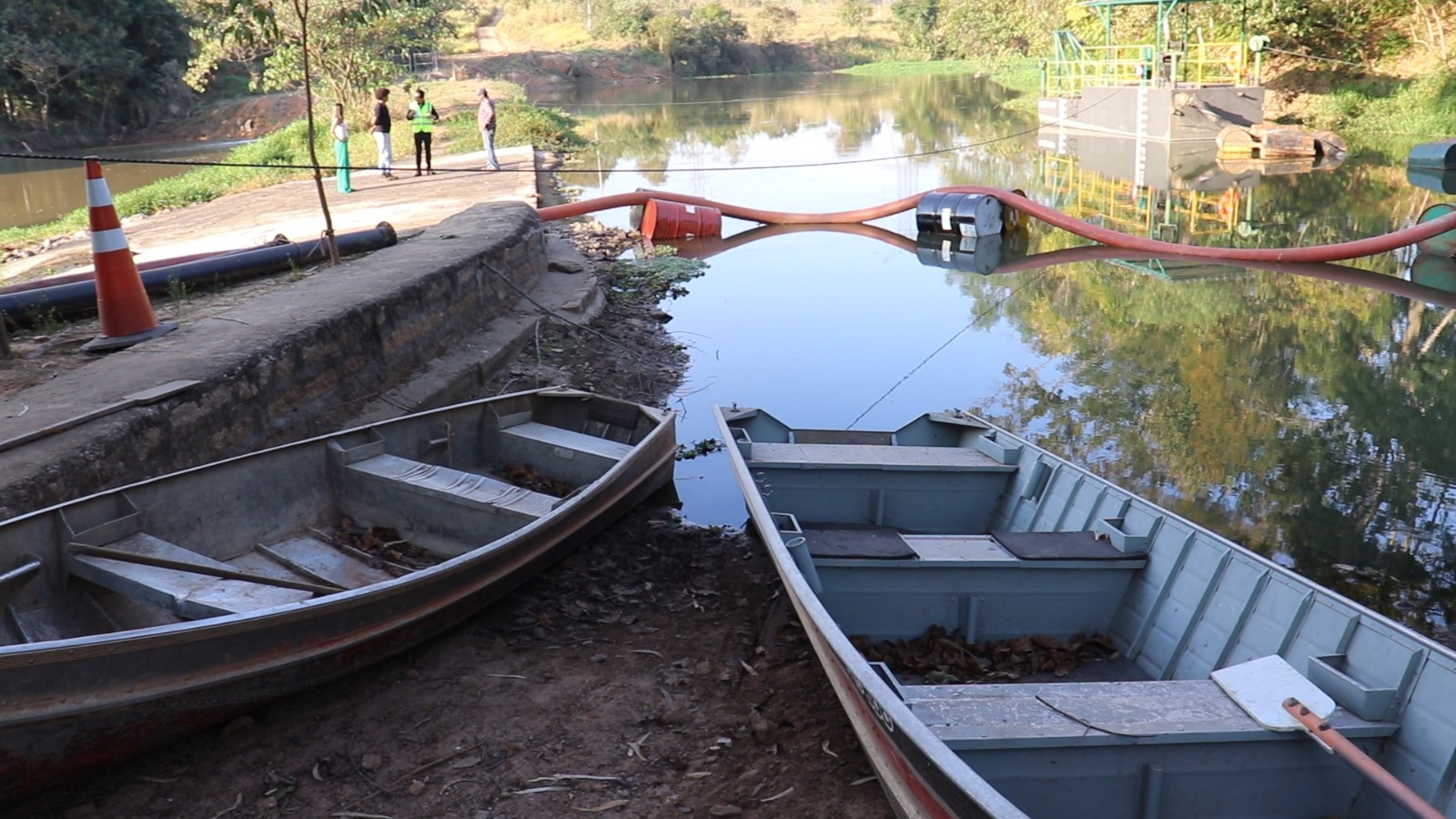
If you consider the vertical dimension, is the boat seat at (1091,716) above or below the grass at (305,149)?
below

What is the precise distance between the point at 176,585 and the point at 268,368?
2546mm

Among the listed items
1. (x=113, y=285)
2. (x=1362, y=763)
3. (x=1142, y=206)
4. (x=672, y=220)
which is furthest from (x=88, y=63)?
(x=1362, y=763)

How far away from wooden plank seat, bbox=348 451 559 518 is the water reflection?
1532 cm

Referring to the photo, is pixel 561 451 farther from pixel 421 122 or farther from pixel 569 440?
pixel 421 122

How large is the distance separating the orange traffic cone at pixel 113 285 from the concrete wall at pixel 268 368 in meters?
0.29

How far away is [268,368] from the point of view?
21.7ft

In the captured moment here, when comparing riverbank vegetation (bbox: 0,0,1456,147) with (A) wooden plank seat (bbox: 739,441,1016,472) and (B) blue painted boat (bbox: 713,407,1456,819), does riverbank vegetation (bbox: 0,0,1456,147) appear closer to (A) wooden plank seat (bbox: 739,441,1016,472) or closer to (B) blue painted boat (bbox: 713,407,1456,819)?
(A) wooden plank seat (bbox: 739,441,1016,472)

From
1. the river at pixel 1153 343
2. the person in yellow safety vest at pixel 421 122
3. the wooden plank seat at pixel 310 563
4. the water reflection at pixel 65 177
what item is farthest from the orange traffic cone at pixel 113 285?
the water reflection at pixel 65 177

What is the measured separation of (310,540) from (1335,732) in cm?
449

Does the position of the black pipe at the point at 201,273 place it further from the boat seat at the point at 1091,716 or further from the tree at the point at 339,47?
the tree at the point at 339,47

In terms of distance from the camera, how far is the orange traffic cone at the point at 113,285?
6.80m

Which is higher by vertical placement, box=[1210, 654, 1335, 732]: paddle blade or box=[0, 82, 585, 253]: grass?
box=[0, 82, 585, 253]: grass

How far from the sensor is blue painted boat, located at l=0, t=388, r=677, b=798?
374cm

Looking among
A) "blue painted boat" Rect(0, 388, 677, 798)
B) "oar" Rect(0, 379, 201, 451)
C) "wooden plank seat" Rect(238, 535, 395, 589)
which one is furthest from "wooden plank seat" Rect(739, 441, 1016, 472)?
"oar" Rect(0, 379, 201, 451)
